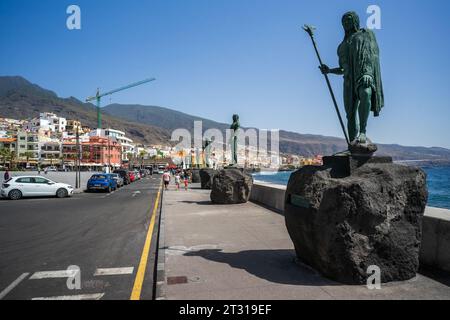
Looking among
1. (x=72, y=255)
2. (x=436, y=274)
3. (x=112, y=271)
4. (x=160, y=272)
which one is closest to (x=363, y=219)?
(x=436, y=274)

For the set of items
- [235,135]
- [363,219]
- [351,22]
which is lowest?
[363,219]

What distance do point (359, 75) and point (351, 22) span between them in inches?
38.5

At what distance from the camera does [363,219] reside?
464cm

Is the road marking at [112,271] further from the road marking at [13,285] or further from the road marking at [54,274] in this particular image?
the road marking at [13,285]

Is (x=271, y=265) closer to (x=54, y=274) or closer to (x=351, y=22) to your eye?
(x=54, y=274)

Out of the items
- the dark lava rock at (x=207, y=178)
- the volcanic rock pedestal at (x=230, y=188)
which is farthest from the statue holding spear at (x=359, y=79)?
the dark lava rock at (x=207, y=178)

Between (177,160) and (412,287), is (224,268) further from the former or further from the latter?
(177,160)

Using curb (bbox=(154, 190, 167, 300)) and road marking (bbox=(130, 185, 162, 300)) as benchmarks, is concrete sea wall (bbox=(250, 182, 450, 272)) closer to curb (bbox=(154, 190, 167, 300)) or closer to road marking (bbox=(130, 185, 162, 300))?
curb (bbox=(154, 190, 167, 300))

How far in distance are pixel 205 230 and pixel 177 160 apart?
12077 centimetres

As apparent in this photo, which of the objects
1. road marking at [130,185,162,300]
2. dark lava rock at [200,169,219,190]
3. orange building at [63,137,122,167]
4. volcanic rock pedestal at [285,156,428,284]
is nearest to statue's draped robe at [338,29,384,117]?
volcanic rock pedestal at [285,156,428,284]

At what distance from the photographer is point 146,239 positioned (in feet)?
27.0

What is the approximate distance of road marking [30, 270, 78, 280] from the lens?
5.43 metres

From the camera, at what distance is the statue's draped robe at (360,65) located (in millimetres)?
5375

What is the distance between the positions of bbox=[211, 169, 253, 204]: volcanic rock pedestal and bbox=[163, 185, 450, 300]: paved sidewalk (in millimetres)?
5285
